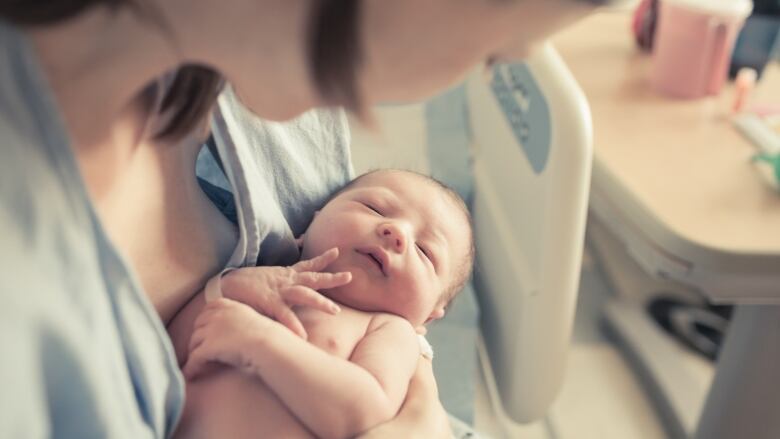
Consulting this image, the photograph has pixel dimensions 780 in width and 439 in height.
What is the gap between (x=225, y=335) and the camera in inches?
26.0

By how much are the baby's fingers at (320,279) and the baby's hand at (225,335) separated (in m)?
0.07

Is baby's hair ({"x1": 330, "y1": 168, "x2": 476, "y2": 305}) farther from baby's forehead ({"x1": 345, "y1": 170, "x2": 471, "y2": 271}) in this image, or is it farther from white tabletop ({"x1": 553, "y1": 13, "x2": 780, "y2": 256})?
white tabletop ({"x1": 553, "y1": 13, "x2": 780, "y2": 256})

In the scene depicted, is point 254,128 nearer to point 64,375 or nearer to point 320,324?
point 320,324

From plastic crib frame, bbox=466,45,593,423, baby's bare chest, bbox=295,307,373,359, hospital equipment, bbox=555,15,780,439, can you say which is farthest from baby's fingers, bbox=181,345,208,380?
hospital equipment, bbox=555,15,780,439

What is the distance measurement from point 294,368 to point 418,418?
0.15 m

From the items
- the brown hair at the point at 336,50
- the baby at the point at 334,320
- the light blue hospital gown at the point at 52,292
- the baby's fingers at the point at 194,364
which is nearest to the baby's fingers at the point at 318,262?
the baby at the point at 334,320

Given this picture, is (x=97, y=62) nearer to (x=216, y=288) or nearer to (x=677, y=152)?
(x=216, y=288)

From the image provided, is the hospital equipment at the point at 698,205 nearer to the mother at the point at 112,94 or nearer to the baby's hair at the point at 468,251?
the baby's hair at the point at 468,251

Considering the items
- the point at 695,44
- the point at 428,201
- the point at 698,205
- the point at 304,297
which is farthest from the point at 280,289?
the point at 695,44

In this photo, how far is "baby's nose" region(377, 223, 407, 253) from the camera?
851 millimetres

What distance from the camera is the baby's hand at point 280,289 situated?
71cm

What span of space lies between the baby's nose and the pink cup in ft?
2.14

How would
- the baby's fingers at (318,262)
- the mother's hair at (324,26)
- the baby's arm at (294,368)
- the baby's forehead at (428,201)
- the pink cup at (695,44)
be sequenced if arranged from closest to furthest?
the mother's hair at (324,26) → the baby's arm at (294,368) → the baby's fingers at (318,262) → the baby's forehead at (428,201) → the pink cup at (695,44)

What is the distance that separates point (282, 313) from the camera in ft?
2.34
